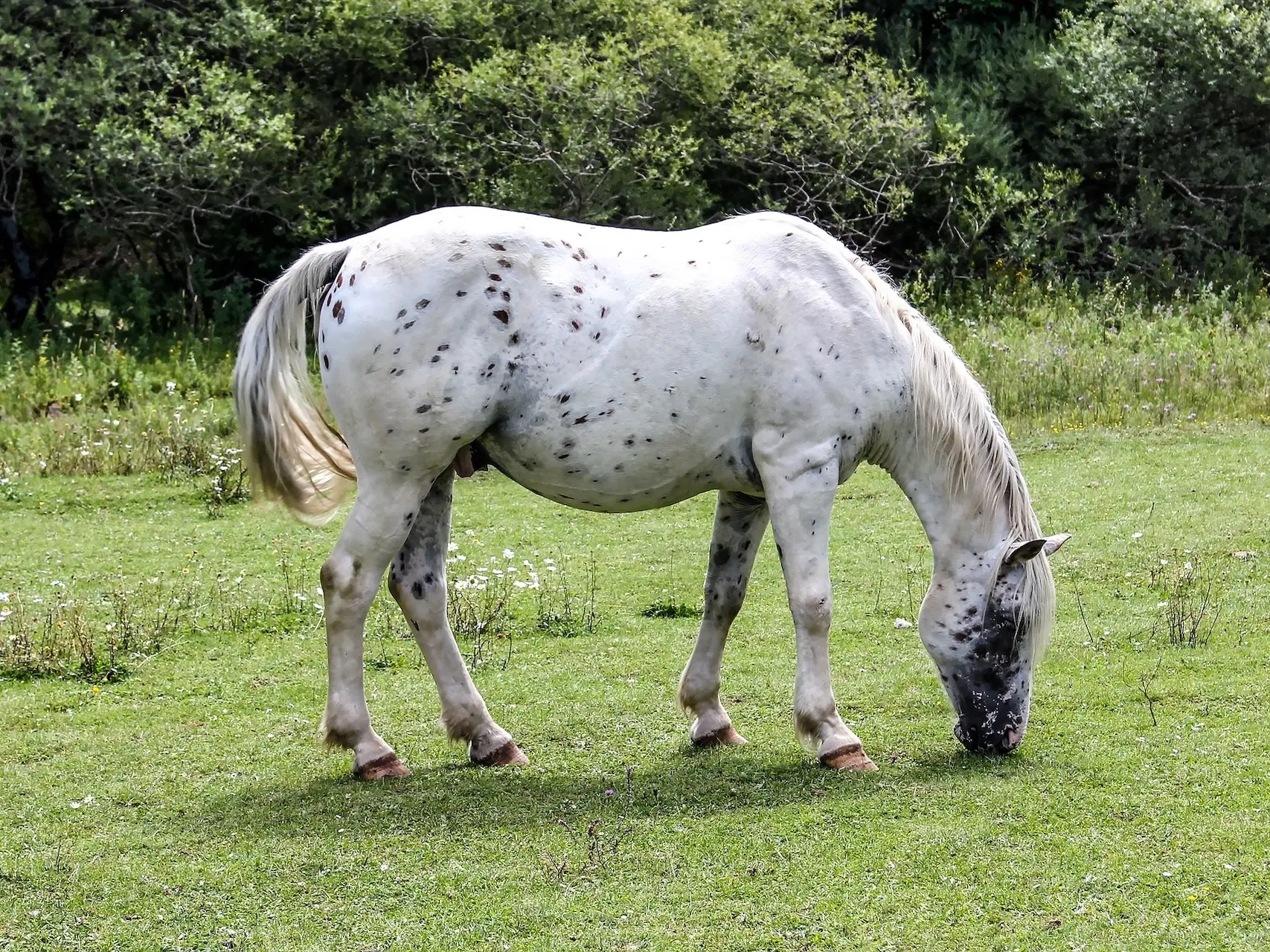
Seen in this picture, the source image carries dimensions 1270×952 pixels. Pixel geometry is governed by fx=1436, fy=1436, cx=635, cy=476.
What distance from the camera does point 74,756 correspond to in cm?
597

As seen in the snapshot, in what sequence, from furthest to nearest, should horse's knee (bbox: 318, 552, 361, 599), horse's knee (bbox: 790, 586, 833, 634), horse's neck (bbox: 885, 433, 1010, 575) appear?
horse's neck (bbox: 885, 433, 1010, 575)
horse's knee (bbox: 790, 586, 833, 634)
horse's knee (bbox: 318, 552, 361, 599)

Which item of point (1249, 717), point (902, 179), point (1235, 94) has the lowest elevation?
point (1249, 717)

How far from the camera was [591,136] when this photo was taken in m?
16.3

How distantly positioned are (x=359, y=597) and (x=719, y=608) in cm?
153

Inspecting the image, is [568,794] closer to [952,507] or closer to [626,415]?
[626,415]

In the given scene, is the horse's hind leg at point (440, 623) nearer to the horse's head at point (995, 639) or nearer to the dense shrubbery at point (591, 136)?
the horse's head at point (995, 639)

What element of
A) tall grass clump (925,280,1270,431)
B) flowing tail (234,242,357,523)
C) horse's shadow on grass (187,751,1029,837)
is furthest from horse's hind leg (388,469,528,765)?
tall grass clump (925,280,1270,431)

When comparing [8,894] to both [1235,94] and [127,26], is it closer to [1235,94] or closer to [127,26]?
[127,26]

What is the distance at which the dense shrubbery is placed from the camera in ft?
53.0

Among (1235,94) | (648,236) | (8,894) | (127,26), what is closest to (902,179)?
(1235,94)

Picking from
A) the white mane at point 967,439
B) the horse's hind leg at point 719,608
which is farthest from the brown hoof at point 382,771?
the white mane at point 967,439

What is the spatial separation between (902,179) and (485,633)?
11.4 meters

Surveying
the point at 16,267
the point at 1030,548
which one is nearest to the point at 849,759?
the point at 1030,548

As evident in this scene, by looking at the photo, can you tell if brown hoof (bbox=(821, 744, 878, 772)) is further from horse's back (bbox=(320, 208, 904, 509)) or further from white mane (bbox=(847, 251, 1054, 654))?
horse's back (bbox=(320, 208, 904, 509))
